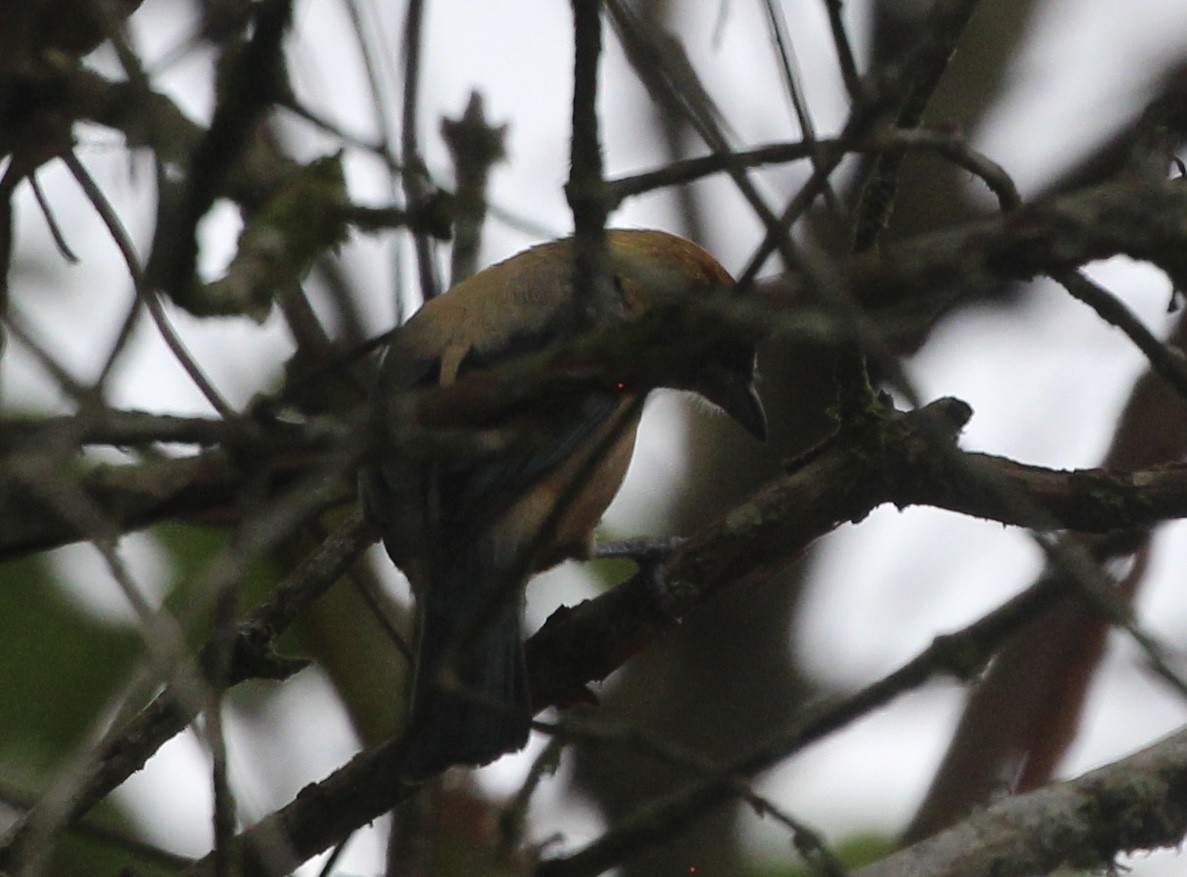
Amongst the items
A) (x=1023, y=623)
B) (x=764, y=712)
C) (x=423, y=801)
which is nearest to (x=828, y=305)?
(x=1023, y=623)

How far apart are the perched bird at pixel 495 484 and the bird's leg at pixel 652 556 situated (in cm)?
11

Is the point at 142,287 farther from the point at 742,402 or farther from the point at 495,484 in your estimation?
the point at 742,402

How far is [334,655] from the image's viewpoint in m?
4.00

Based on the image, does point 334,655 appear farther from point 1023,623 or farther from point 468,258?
point 1023,623

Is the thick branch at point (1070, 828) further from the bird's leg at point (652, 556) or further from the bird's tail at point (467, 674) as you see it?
the bird's tail at point (467, 674)

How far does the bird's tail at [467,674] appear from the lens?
2934mm

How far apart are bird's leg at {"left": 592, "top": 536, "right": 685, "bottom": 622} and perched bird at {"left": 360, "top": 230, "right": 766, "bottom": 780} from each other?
0.36 feet

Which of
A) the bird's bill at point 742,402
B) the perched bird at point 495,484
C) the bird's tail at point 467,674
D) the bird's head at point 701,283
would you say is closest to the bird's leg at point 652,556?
the perched bird at point 495,484

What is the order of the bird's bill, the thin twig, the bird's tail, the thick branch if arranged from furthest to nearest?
the bird's bill < the bird's tail < the thick branch < the thin twig

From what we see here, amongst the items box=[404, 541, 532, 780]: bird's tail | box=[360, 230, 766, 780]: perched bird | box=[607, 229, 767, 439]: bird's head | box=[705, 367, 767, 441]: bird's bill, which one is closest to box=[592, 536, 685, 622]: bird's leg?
box=[360, 230, 766, 780]: perched bird

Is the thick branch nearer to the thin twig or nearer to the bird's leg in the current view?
the bird's leg

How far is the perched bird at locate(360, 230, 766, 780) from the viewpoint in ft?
8.41

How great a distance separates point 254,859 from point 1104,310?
5.52 feet

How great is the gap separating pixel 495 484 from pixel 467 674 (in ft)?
1.54
